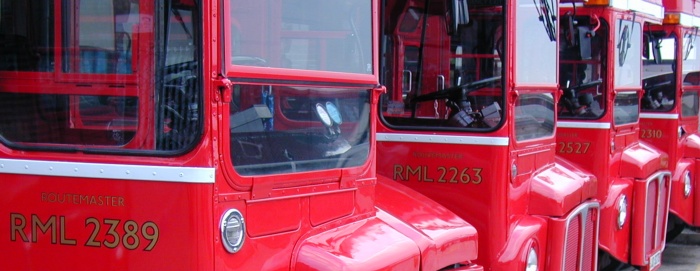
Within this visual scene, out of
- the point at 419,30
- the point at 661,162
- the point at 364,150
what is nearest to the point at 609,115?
the point at 661,162

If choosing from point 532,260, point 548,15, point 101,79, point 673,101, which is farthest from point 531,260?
point 673,101

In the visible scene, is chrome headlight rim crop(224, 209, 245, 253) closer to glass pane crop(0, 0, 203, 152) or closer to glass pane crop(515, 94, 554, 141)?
glass pane crop(0, 0, 203, 152)

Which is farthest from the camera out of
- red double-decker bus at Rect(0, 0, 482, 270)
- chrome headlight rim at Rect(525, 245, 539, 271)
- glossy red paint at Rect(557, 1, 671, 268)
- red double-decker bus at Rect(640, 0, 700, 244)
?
red double-decker bus at Rect(640, 0, 700, 244)

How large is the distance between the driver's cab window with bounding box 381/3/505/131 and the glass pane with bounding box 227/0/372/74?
1.14 meters

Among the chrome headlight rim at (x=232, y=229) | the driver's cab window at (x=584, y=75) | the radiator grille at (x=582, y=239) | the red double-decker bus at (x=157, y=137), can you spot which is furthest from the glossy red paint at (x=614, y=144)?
the chrome headlight rim at (x=232, y=229)

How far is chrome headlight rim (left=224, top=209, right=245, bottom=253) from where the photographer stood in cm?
256

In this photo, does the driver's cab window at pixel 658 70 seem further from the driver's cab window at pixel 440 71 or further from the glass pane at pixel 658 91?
the driver's cab window at pixel 440 71

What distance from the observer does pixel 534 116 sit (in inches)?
189

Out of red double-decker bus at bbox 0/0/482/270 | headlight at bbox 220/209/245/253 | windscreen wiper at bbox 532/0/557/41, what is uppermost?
windscreen wiper at bbox 532/0/557/41

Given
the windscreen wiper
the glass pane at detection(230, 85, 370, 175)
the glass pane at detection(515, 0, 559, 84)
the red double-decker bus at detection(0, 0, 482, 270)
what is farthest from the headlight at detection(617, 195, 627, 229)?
the red double-decker bus at detection(0, 0, 482, 270)

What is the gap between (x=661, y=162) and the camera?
23.5 feet

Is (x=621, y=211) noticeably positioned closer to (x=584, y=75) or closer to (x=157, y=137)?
(x=584, y=75)

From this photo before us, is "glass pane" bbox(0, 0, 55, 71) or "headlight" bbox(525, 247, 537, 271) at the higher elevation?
"glass pane" bbox(0, 0, 55, 71)

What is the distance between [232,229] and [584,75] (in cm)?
418
